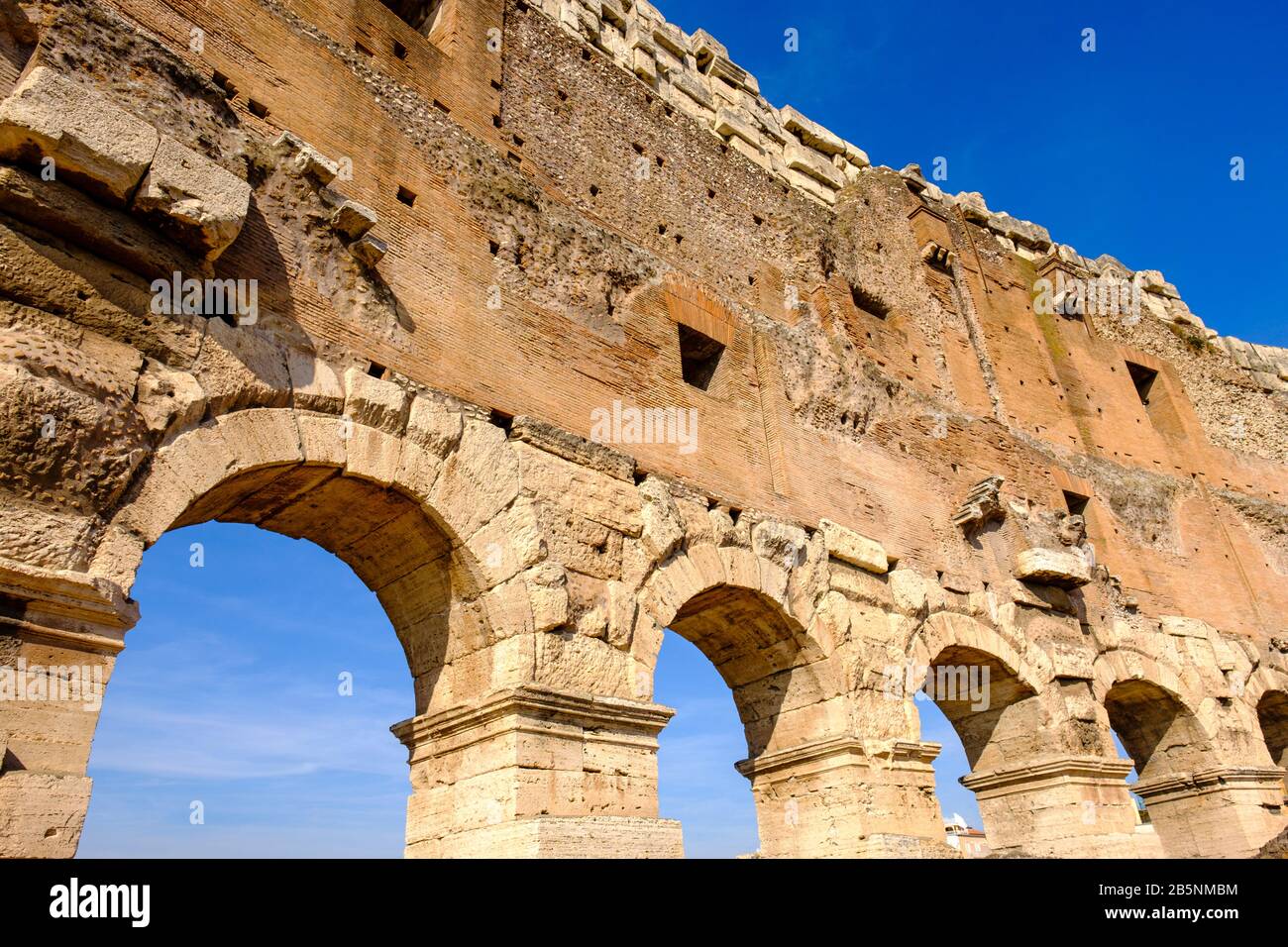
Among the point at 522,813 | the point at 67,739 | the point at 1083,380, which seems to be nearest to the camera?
the point at 67,739

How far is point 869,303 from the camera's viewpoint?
11.0 metres

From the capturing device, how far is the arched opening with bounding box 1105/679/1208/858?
9744 millimetres

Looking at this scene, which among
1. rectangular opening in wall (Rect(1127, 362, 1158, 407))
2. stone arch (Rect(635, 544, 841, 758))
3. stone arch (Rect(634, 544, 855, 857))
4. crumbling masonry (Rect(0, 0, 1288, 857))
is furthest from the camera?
rectangular opening in wall (Rect(1127, 362, 1158, 407))

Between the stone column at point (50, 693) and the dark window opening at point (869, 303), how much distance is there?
8.75m

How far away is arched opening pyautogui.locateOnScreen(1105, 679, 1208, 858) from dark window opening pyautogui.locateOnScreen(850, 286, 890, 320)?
→ 4.90 m

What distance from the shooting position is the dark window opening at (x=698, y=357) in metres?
8.01

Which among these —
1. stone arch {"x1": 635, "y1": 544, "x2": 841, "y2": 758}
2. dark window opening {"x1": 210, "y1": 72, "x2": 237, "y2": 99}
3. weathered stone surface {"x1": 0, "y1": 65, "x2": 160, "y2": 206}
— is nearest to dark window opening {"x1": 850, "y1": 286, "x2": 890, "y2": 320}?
stone arch {"x1": 635, "y1": 544, "x2": 841, "y2": 758}

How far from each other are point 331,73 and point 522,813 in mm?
5013

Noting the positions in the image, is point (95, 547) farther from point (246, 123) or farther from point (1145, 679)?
point (1145, 679)

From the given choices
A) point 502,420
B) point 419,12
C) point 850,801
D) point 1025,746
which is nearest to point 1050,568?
point 1025,746

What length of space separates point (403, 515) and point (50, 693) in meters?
2.19

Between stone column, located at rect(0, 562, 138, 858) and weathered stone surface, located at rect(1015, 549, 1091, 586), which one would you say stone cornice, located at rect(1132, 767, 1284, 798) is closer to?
weathered stone surface, located at rect(1015, 549, 1091, 586)

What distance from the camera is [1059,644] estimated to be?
885 cm
